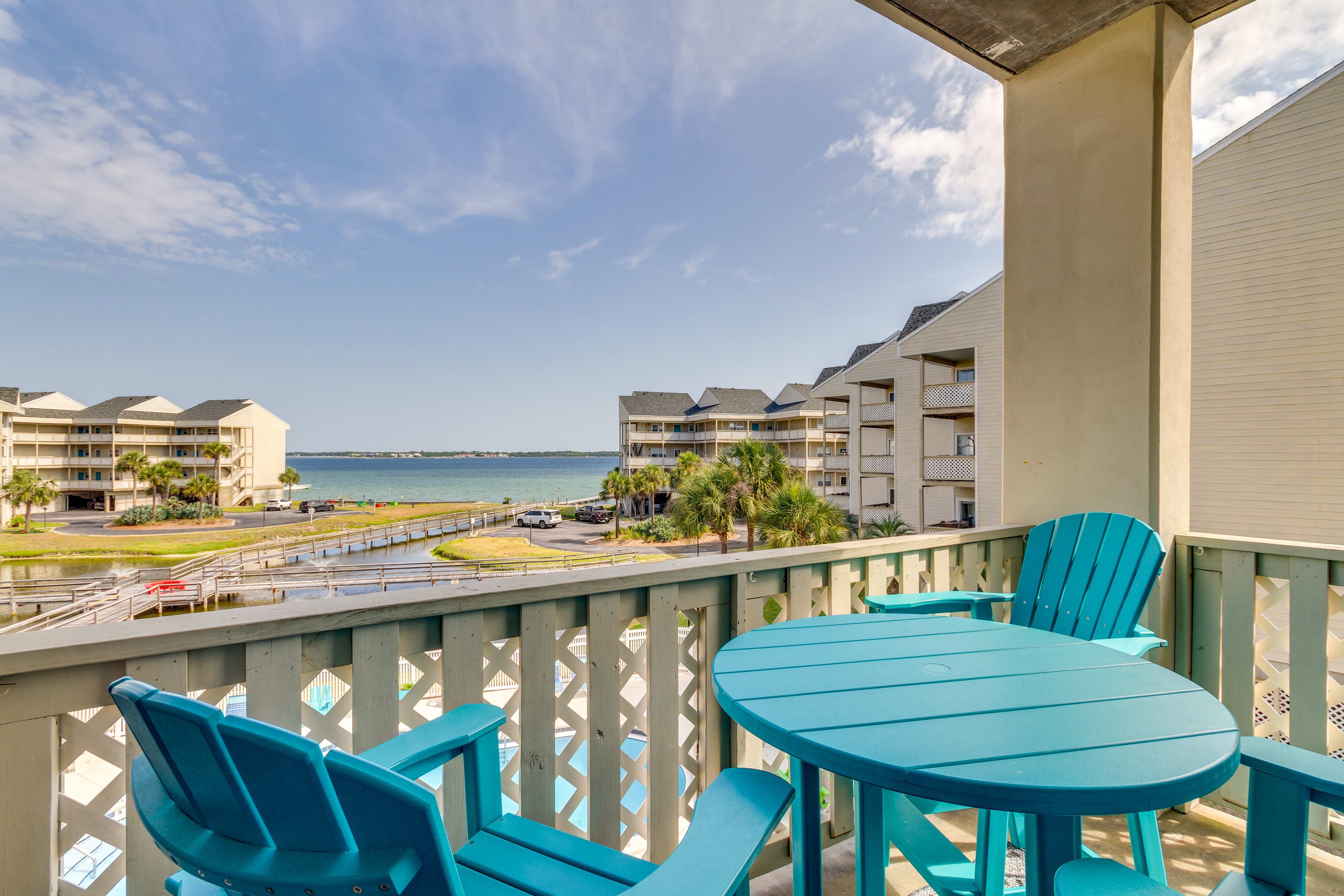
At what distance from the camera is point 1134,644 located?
5.07ft

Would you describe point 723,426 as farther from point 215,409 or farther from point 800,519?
point 215,409

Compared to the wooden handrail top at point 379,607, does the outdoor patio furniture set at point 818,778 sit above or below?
below

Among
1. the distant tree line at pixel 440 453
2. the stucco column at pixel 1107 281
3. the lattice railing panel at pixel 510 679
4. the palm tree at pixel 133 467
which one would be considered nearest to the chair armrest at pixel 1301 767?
the lattice railing panel at pixel 510 679

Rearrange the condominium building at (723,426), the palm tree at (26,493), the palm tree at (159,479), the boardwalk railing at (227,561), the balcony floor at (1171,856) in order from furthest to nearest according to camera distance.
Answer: the condominium building at (723,426) → the palm tree at (159,479) → the palm tree at (26,493) → the boardwalk railing at (227,561) → the balcony floor at (1171,856)

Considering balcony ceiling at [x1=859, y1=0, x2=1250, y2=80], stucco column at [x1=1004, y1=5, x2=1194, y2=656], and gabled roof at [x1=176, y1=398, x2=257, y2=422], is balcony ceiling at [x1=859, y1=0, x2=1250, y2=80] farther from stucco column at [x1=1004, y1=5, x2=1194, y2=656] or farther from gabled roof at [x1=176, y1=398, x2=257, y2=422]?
gabled roof at [x1=176, y1=398, x2=257, y2=422]

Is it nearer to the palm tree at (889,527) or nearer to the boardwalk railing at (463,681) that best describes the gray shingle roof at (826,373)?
the palm tree at (889,527)

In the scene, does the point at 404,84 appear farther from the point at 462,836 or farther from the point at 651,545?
the point at 462,836

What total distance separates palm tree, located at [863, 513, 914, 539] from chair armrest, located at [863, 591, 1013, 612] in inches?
605

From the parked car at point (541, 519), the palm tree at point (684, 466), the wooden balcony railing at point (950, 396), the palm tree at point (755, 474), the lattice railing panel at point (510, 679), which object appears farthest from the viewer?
the parked car at point (541, 519)

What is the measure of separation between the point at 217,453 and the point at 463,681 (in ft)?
142

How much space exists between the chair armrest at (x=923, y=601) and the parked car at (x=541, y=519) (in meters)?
32.3

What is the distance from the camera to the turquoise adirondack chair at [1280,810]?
0.83 meters

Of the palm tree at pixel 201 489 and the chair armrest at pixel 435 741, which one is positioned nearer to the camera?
the chair armrest at pixel 435 741

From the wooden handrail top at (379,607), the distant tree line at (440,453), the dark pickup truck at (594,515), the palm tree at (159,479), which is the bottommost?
the dark pickup truck at (594,515)
